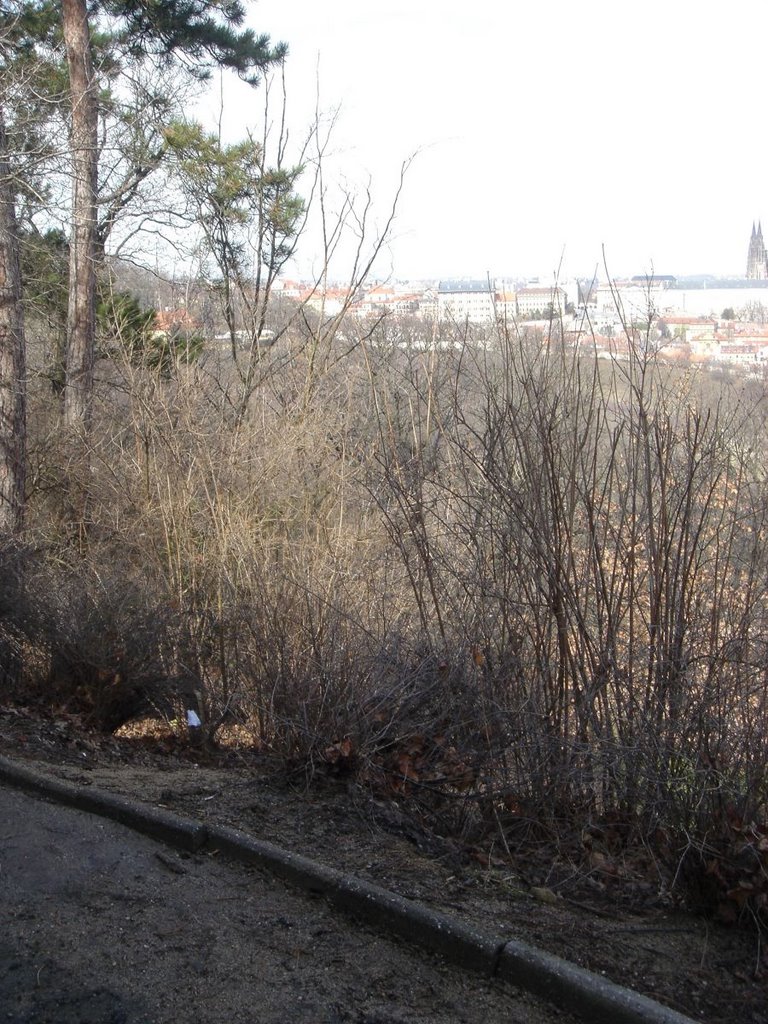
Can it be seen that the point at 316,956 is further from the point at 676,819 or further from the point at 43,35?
the point at 43,35

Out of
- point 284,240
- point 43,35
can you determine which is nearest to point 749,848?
point 284,240

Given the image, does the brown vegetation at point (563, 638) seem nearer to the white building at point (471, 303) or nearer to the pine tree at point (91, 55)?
the white building at point (471, 303)

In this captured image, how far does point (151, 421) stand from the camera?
476 inches

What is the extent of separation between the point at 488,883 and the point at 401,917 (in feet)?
2.05

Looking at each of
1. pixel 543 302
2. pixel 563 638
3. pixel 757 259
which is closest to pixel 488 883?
pixel 563 638

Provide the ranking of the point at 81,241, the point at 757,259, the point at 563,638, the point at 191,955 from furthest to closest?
the point at 81,241 → the point at 757,259 → the point at 563,638 → the point at 191,955

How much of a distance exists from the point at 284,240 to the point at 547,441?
1398 centimetres

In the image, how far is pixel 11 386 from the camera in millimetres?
14227

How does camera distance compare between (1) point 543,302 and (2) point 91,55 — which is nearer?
(1) point 543,302

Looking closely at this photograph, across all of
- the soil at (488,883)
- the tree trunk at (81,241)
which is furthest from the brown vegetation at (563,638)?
the tree trunk at (81,241)

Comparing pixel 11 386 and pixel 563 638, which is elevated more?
pixel 11 386

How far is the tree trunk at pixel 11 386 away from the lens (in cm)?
1391

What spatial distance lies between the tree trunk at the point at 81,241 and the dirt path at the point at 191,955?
472 inches

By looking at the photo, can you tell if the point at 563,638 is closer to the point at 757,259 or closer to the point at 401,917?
the point at 401,917
